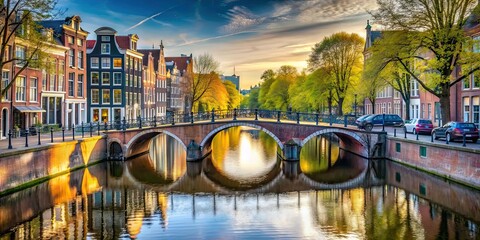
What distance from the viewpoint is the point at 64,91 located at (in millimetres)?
46812

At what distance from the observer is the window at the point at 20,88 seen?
37356 millimetres

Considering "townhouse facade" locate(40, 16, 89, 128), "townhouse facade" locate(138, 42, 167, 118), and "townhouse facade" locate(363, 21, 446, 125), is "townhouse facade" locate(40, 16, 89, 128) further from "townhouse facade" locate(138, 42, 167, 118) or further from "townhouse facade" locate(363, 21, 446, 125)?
"townhouse facade" locate(363, 21, 446, 125)

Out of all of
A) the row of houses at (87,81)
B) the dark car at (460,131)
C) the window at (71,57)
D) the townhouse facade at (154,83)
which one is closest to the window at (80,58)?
the row of houses at (87,81)

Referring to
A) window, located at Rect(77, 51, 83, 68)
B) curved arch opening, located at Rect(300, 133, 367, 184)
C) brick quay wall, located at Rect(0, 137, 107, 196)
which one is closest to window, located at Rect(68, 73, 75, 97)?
window, located at Rect(77, 51, 83, 68)

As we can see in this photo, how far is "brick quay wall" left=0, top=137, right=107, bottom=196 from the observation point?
2286cm

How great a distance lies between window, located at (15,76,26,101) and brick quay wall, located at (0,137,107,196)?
767 centimetres

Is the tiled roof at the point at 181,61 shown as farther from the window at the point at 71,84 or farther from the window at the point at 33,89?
the window at the point at 33,89

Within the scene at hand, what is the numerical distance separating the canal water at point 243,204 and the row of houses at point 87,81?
32.8 ft

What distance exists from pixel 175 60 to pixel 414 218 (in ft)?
252

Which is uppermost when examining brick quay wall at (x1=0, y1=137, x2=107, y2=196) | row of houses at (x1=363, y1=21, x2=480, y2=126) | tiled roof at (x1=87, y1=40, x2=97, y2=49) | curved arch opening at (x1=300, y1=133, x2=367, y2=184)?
tiled roof at (x1=87, y1=40, x2=97, y2=49)

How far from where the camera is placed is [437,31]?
2981 cm

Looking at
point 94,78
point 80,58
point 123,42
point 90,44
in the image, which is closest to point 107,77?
point 94,78

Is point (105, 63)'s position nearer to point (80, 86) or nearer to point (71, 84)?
point (80, 86)

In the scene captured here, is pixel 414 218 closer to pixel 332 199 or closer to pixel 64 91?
pixel 332 199
